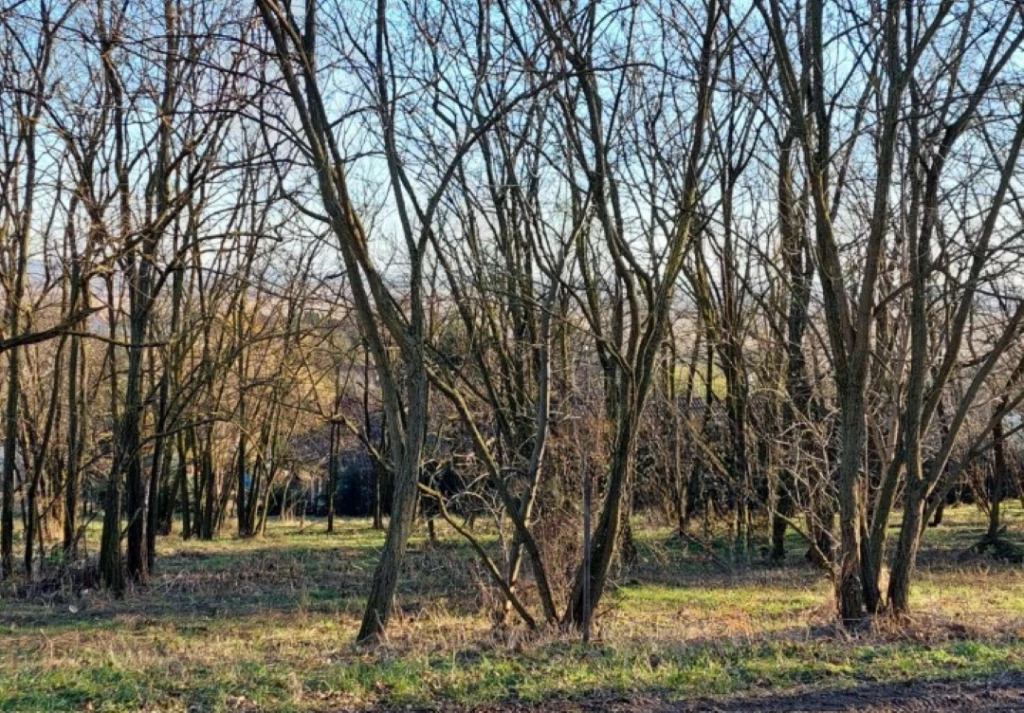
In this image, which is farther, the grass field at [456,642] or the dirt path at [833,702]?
the grass field at [456,642]

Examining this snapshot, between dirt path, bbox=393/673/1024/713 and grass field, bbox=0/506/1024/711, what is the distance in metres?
0.06

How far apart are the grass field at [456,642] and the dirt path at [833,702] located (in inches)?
2.4

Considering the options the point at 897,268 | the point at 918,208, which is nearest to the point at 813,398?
the point at 897,268

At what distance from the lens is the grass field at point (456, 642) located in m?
5.54

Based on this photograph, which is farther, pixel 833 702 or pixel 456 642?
pixel 456 642

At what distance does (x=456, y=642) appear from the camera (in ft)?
26.1

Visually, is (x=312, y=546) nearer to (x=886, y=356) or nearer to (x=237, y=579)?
(x=237, y=579)

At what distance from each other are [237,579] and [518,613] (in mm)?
6619

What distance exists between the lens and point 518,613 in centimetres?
983

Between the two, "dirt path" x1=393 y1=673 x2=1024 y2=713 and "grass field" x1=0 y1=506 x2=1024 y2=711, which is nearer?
"dirt path" x1=393 y1=673 x2=1024 y2=713

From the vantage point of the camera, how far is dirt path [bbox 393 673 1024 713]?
5.21m

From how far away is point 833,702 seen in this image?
538 cm

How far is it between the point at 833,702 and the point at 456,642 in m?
3.46

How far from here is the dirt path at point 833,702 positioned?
205 inches
